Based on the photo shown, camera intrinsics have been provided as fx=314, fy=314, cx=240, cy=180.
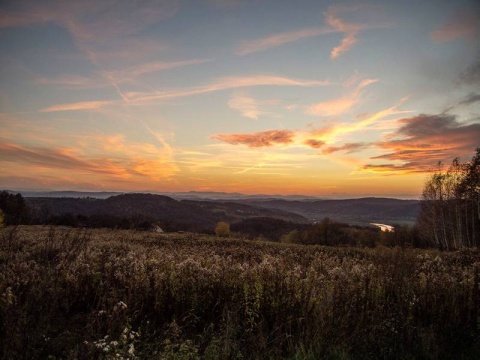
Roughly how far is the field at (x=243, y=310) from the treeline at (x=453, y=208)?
132ft

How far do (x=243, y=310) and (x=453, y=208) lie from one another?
167 ft

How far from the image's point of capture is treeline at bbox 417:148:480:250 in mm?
41000

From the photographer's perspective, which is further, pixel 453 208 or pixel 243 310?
pixel 453 208

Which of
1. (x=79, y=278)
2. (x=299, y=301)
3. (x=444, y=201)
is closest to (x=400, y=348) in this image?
(x=299, y=301)

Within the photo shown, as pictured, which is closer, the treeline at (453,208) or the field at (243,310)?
the field at (243,310)

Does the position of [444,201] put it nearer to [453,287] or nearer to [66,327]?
[453,287]

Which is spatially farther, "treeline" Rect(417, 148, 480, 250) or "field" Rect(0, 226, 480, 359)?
"treeline" Rect(417, 148, 480, 250)

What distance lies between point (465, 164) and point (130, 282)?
48.7 m

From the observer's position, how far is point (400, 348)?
5.33 m

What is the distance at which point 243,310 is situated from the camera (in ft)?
23.1

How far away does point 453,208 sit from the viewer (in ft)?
153

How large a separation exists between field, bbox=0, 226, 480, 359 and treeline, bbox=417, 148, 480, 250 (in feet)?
132

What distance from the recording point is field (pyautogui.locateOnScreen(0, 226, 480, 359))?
5.18 m

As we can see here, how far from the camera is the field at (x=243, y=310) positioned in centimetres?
518
